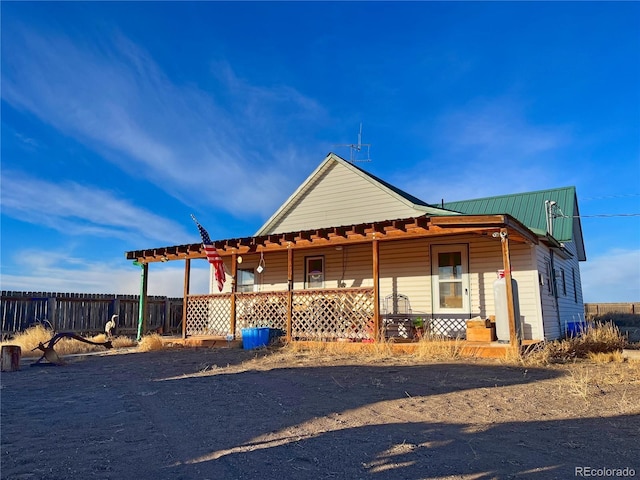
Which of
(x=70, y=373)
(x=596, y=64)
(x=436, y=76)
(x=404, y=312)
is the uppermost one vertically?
(x=436, y=76)

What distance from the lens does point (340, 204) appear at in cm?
1441

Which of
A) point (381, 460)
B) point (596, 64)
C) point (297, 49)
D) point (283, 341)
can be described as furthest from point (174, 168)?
point (381, 460)

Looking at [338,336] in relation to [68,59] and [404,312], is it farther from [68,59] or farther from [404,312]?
[68,59]

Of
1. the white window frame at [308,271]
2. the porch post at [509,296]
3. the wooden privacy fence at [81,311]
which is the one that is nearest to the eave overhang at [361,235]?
the porch post at [509,296]

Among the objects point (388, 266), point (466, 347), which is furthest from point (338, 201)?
point (466, 347)

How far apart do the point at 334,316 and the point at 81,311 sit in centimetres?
1092

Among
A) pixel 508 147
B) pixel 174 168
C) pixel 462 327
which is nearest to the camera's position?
pixel 462 327

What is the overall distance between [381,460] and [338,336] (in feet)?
24.9

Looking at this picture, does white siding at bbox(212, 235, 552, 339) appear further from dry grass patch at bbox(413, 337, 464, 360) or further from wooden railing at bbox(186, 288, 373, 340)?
dry grass patch at bbox(413, 337, 464, 360)

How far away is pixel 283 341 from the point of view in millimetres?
11312

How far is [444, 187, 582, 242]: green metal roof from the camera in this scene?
41.9ft

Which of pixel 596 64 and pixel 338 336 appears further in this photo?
pixel 596 64

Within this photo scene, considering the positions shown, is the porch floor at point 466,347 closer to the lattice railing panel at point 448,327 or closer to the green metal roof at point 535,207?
the lattice railing panel at point 448,327

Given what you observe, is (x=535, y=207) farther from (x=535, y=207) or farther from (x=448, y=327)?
(x=448, y=327)
